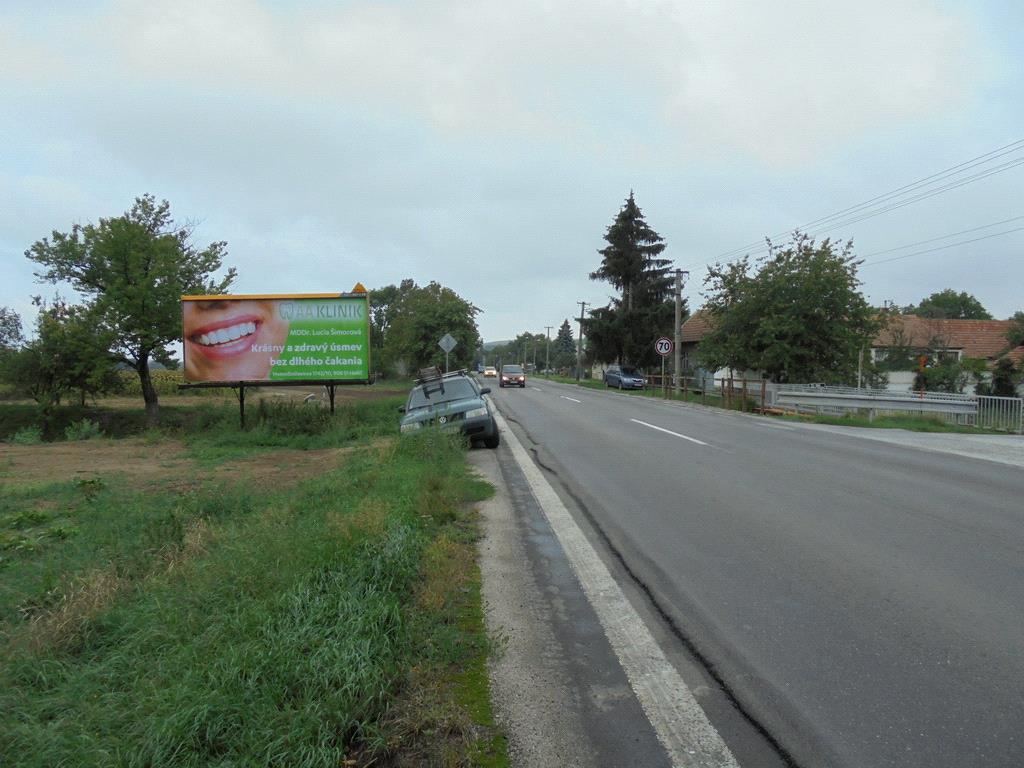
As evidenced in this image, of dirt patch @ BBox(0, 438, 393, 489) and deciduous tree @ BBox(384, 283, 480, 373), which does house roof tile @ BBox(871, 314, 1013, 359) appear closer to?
deciduous tree @ BBox(384, 283, 480, 373)

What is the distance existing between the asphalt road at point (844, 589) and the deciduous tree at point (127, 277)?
712 inches

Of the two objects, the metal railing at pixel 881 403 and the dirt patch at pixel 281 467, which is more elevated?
the metal railing at pixel 881 403

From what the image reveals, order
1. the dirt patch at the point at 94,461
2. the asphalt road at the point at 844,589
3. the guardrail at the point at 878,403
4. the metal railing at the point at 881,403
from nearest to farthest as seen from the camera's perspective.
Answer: the asphalt road at the point at 844,589 → the dirt patch at the point at 94,461 → the metal railing at the point at 881,403 → the guardrail at the point at 878,403

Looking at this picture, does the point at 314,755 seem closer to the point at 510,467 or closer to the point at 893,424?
the point at 510,467

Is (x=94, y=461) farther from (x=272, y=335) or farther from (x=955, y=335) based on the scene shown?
(x=955, y=335)

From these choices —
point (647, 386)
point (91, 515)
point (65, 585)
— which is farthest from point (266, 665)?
point (647, 386)

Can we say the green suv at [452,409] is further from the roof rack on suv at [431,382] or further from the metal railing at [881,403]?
the metal railing at [881,403]

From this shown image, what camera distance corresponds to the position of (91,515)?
24.6 ft

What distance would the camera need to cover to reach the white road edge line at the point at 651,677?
9.84 feet

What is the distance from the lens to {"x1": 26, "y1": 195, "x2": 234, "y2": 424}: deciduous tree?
2311cm

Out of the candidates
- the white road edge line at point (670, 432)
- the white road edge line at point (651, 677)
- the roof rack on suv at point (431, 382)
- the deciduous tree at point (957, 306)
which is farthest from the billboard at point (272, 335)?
the deciduous tree at point (957, 306)

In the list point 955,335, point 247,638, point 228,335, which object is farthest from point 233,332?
point 955,335

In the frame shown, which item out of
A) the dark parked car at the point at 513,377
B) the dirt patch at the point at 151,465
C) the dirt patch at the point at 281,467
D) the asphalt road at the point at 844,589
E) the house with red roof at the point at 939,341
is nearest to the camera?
the asphalt road at the point at 844,589

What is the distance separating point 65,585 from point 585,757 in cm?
385
